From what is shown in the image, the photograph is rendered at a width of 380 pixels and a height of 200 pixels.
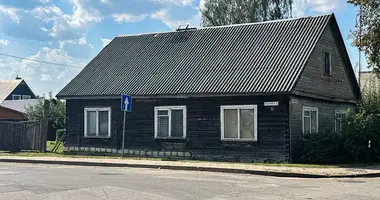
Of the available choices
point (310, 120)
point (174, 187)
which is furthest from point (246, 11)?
point (174, 187)

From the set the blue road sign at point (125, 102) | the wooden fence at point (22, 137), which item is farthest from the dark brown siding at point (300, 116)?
the wooden fence at point (22, 137)

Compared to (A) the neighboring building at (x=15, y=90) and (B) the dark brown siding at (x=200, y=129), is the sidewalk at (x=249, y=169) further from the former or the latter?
(A) the neighboring building at (x=15, y=90)

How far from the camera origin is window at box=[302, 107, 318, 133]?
25.2 meters

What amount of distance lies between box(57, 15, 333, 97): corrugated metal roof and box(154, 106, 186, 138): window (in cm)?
92

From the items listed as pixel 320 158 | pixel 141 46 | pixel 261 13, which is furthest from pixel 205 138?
pixel 261 13

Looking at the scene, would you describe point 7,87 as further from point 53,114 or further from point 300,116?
point 300,116

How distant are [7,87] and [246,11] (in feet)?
145

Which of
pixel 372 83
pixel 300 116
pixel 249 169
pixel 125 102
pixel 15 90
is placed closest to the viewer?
pixel 249 169

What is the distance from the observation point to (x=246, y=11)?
159ft

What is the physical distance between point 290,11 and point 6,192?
4015 centimetres

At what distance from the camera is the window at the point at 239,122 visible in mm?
24078

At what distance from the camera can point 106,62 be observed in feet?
104

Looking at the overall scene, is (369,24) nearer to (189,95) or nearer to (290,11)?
(189,95)

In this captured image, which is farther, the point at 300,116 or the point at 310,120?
the point at 310,120
